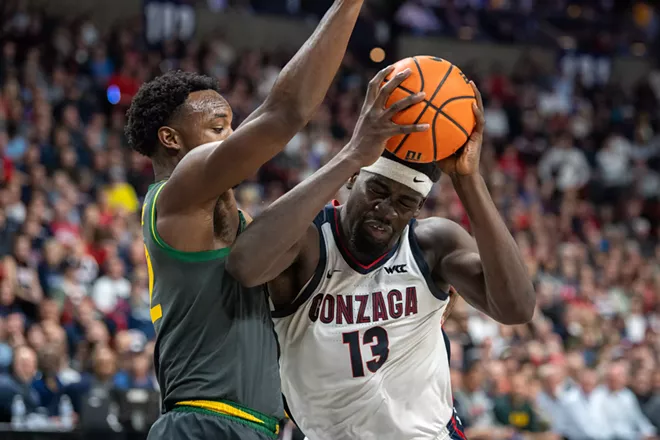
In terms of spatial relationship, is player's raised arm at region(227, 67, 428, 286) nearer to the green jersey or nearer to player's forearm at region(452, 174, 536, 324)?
the green jersey

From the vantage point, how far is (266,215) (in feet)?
11.9

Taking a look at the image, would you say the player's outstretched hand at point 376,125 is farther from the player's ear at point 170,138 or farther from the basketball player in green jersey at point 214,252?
the player's ear at point 170,138

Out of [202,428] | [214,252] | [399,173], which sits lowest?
[202,428]

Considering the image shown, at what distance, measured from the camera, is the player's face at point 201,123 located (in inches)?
152

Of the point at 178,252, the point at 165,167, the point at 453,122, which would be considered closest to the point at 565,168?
the point at 453,122

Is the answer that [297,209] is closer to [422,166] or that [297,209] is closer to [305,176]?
[422,166]

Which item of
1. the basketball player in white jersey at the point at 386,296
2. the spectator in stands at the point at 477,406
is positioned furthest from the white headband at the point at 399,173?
the spectator in stands at the point at 477,406

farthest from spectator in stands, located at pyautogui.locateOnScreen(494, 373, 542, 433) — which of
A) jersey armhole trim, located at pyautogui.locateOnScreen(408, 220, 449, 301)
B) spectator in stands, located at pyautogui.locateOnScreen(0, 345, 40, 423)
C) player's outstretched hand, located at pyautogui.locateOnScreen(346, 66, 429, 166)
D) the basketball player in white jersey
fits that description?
player's outstretched hand, located at pyautogui.locateOnScreen(346, 66, 429, 166)

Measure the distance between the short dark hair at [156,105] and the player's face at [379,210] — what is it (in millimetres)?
883

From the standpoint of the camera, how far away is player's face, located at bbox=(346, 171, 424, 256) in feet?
14.4

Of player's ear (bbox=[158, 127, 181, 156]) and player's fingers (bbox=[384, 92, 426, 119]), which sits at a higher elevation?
player's fingers (bbox=[384, 92, 426, 119])

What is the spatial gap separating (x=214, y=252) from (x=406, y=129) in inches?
34.8

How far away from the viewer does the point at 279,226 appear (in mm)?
3600

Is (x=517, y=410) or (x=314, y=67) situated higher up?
(x=314, y=67)
